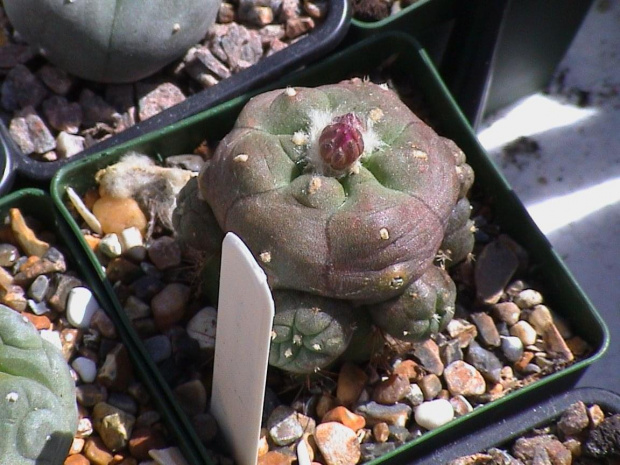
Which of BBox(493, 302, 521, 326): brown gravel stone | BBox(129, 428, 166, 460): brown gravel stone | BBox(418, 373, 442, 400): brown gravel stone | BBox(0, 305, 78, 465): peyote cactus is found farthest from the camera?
BBox(493, 302, 521, 326): brown gravel stone

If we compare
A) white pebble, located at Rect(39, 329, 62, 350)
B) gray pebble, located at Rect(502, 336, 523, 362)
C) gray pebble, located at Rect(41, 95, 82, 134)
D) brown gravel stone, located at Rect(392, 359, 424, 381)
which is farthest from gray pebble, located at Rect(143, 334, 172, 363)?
gray pebble, located at Rect(502, 336, 523, 362)

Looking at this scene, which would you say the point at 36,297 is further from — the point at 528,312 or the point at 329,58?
the point at 528,312

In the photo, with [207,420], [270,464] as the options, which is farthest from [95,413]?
[270,464]

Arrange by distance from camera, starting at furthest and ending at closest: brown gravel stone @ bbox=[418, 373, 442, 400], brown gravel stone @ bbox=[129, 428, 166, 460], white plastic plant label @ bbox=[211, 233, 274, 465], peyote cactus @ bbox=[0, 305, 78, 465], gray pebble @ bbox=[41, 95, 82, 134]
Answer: gray pebble @ bbox=[41, 95, 82, 134] → brown gravel stone @ bbox=[418, 373, 442, 400] → brown gravel stone @ bbox=[129, 428, 166, 460] → peyote cactus @ bbox=[0, 305, 78, 465] → white plastic plant label @ bbox=[211, 233, 274, 465]

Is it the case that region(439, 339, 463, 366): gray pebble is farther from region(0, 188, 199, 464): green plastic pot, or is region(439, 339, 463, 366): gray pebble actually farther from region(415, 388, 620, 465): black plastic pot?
region(0, 188, 199, 464): green plastic pot

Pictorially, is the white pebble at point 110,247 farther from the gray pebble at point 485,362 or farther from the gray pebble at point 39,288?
the gray pebble at point 485,362

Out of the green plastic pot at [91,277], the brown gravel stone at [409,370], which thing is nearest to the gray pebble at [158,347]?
the green plastic pot at [91,277]
